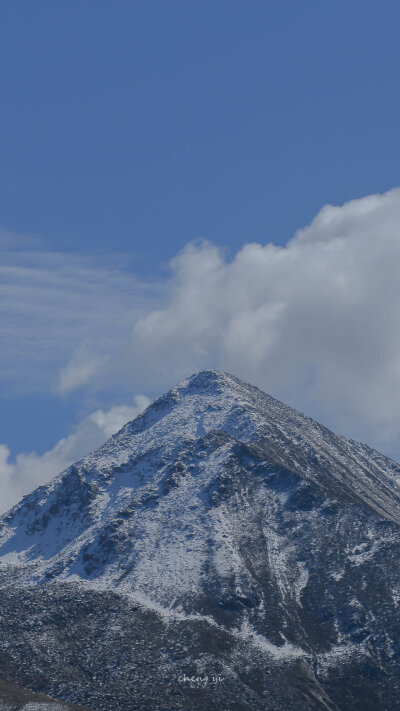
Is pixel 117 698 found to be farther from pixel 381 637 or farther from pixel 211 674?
pixel 381 637

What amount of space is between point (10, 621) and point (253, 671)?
4165 cm

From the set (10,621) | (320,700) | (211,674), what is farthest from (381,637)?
(10,621)

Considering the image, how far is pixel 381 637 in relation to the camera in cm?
18900

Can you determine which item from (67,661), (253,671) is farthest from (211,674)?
(67,661)

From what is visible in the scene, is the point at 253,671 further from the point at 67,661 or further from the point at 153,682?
the point at 67,661

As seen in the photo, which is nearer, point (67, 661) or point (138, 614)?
point (67, 661)

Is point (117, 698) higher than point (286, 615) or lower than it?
lower

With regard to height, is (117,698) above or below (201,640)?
below

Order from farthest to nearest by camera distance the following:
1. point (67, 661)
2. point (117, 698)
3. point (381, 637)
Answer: point (381, 637) → point (67, 661) → point (117, 698)

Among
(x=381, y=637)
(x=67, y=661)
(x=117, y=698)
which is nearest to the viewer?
(x=117, y=698)

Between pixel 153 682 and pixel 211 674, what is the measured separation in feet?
29.9

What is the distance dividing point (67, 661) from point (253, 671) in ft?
93.5

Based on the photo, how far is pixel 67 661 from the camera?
177 meters

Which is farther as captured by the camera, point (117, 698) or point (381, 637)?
point (381, 637)
